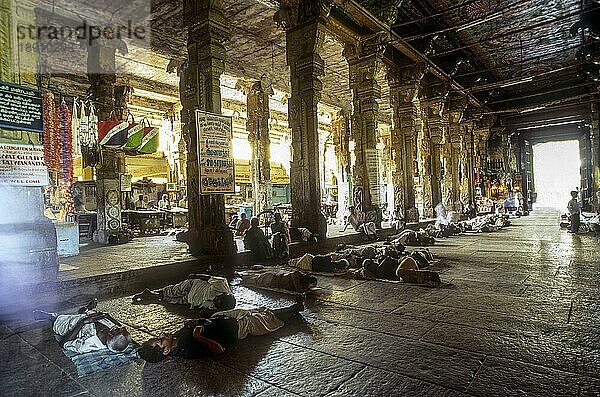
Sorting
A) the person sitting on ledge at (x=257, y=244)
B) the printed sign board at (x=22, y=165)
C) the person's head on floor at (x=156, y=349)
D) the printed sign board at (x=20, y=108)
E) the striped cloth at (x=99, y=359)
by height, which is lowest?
the striped cloth at (x=99, y=359)

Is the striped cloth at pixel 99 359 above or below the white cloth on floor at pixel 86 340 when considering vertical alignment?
below

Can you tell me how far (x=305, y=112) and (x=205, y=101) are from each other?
300cm

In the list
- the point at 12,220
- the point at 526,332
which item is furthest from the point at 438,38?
the point at 12,220

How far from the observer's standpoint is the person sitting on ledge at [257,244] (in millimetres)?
7527

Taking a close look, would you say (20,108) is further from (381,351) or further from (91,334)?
(381,351)

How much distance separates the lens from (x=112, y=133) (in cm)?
1007

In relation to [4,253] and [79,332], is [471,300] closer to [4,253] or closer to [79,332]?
[79,332]

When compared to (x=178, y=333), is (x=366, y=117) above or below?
above

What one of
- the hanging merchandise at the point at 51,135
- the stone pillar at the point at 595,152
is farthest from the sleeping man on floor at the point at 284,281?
the stone pillar at the point at 595,152

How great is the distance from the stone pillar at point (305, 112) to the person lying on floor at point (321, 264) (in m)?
2.42

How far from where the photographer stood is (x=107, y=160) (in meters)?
11.1

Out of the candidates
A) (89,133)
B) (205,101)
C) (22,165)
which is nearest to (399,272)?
(205,101)

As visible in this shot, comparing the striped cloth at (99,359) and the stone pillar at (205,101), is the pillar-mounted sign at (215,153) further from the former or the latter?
the striped cloth at (99,359)

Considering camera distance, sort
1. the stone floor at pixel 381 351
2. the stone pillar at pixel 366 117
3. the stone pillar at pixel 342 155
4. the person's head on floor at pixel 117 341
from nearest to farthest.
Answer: the stone floor at pixel 381 351
the person's head on floor at pixel 117 341
the stone pillar at pixel 366 117
the stone pillar at pixel 342 155
